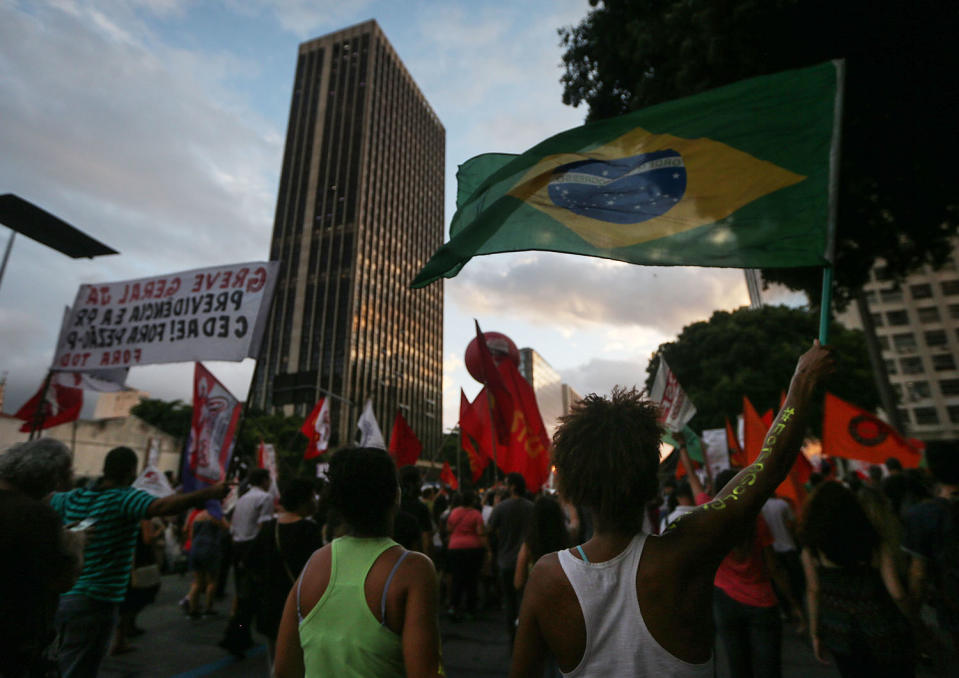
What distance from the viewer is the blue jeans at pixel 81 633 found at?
3.19 meters

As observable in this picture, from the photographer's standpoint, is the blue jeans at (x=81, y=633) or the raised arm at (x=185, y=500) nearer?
the raised arm at (x=185, y=500)

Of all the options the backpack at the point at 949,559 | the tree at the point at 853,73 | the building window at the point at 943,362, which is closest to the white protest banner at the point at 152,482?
the backpack at the point at 949,559

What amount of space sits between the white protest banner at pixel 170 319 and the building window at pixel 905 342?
65.6 m

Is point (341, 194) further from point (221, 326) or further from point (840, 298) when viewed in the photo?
point (221, 326)

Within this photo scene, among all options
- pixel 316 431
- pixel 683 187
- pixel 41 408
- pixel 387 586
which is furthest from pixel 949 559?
pixel 316 431

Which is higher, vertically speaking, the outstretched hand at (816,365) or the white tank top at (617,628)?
the outstretched hand at (816,365)

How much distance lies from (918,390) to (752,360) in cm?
3296

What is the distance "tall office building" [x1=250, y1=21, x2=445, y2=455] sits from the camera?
70.3 meters

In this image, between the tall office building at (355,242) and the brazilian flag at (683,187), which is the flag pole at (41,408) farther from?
the tall office building at (355,242)

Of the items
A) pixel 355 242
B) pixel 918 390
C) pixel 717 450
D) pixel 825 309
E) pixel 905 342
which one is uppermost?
pixel 355 242

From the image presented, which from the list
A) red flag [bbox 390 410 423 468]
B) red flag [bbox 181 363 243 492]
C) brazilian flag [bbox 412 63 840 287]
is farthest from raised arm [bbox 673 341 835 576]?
red flag [bbox 390 410 423 468]

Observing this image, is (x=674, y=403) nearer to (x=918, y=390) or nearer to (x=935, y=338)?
(x=918, y=390)

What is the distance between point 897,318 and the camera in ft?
180

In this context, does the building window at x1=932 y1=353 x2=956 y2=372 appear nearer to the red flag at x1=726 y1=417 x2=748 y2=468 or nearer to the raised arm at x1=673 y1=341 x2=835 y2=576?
the red flag at x1=726 y1=417 x2=748 y2=468
